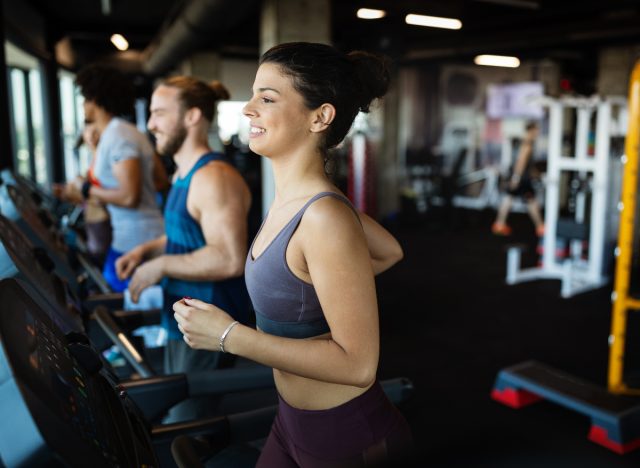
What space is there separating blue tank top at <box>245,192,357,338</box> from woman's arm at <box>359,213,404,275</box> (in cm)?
23

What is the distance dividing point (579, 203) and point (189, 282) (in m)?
5.70

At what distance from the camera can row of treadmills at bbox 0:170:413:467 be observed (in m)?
0.59

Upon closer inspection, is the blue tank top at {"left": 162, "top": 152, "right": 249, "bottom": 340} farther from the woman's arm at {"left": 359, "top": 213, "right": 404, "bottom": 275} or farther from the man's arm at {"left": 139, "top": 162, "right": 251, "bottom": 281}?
the woman's arm at {"left": 359, "top": 213, "right": 404, "bottom": 275}

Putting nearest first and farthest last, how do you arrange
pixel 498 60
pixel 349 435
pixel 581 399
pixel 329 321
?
pixel 329 321 → pixel 349 435 → pixel 581 399 → pixel 498 60

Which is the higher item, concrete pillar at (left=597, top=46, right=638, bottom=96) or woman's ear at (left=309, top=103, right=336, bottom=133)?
concrete pillar at (left=597, top=46, right=638, bottom=96)

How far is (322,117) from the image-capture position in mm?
1166

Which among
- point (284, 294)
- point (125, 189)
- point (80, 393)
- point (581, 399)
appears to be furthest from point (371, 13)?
point (80, 393)

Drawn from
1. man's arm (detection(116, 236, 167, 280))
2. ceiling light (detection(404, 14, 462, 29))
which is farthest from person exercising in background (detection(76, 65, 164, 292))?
ceiling light (detection(404, 14, 462, 29))

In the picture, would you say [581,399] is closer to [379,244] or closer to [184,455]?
[379,244]

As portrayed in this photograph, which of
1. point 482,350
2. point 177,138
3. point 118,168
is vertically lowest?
point 482,350

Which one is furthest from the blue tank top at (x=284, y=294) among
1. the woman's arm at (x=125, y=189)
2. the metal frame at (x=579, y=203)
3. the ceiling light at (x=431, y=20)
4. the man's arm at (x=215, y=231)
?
the ceiling light at (x=431, y=20)

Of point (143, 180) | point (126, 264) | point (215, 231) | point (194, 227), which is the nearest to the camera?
point (215, 231)

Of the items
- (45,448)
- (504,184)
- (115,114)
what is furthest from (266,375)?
(504,184)

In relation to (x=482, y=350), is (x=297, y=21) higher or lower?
higher
